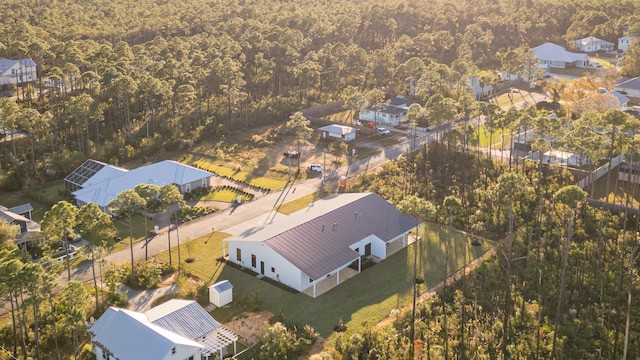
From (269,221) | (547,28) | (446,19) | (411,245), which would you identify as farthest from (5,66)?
(547,28)

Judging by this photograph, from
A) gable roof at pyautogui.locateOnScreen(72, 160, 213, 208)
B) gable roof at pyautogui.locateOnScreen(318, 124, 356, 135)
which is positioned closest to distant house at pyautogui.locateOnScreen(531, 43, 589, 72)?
gable roof at pyautogui.locateOnScreen(318, 124, 356, 135)

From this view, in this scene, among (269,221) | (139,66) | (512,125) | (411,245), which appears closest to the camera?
(411,245)

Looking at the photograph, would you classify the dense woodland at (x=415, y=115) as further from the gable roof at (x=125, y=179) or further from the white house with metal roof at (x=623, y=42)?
the gable roof at (x=125, y=179)

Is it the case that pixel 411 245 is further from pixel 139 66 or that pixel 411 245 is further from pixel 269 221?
pixel 139 66

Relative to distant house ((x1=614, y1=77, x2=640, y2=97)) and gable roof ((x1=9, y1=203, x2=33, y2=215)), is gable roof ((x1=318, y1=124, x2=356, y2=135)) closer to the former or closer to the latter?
gable roof ((x1=9, y1=203, x2=33, y2=215))

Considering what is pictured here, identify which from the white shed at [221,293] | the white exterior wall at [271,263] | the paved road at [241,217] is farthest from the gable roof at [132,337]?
the white exterior wall at [271,263]

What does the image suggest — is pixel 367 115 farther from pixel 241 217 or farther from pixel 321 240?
pixel 321 240
